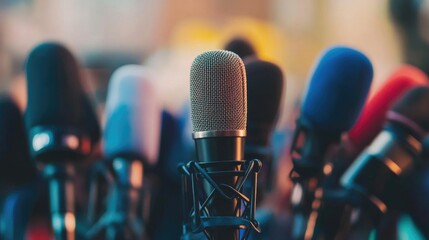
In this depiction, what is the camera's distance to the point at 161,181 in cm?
100

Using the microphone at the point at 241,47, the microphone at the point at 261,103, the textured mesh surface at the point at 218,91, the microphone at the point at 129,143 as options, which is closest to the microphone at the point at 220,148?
the textured mesh surface at the point at 218,91

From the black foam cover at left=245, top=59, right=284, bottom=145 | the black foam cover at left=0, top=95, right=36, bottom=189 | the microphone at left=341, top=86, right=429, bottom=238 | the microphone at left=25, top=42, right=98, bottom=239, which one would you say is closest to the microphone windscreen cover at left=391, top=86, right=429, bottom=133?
the microphone at left=341, top=86, right=429, bottom=238

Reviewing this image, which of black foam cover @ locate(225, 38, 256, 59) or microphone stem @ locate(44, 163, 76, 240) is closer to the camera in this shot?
microphone stem @ locate(44, 163, 76, 240)

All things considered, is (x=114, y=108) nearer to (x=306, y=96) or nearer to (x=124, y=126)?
(x=124, y=126)

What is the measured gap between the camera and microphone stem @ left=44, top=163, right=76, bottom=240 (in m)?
0.80

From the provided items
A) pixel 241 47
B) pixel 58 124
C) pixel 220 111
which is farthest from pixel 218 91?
pixel 241 47

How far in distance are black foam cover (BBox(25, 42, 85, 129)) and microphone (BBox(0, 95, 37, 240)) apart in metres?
0.15

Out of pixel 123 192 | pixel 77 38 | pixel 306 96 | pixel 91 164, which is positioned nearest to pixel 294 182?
pixel 306 96

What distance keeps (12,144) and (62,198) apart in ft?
0.65

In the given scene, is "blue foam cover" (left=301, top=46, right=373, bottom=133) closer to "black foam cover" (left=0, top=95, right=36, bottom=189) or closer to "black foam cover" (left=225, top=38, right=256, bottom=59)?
"black foam cover" (left=225, top=38, right=256, bottom=59)

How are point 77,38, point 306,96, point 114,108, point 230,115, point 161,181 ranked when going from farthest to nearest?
point 77,38
point 161,181
point 114,108
point 306,96
point 230,115

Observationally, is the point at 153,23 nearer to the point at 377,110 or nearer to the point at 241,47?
the point at 241,47

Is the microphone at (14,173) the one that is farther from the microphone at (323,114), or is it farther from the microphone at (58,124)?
the microphone at (323,114)

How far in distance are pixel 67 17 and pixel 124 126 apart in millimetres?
3532
